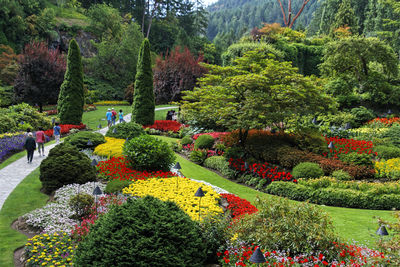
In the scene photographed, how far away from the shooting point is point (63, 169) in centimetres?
947

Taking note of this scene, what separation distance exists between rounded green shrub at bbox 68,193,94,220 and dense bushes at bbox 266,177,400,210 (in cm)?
Answer: 617

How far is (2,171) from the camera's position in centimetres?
1141

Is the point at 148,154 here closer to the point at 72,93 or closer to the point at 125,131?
the point at 125,131

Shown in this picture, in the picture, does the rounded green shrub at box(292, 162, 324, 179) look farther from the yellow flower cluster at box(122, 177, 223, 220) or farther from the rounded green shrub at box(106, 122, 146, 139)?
the rounded green shrub at box(106, 122, 146, 139)

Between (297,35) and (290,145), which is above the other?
(297,35)

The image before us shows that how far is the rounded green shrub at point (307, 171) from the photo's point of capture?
1073 centimetres

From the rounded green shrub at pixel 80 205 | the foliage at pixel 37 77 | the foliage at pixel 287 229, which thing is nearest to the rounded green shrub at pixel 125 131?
the rounded green shrub at pixel 80 205

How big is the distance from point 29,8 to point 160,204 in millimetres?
46254

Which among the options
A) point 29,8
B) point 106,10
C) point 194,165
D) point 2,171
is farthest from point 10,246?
point 106,10

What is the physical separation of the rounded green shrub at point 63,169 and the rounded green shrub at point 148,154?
1.60 meters

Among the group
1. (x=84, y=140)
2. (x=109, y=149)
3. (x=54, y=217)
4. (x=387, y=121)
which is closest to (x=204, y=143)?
(x=109, y=149)

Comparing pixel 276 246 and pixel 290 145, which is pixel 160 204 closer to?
pixel 276 246

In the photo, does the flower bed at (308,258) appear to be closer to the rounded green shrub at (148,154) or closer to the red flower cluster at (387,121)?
the rounded green shrub at (148,154)

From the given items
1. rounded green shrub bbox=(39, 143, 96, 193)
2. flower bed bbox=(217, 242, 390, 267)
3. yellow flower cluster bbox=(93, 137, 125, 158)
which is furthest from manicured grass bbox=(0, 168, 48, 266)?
flower bed bbox=(217, 242, 390, 267)
